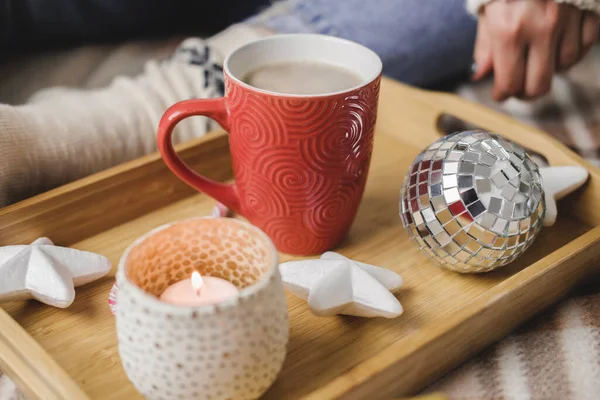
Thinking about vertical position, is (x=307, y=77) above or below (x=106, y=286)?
above

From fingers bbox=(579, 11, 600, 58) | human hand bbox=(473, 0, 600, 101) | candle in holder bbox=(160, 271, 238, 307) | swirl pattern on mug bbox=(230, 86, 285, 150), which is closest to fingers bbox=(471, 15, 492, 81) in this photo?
human hand bbox=(473, 0, 600, 101)

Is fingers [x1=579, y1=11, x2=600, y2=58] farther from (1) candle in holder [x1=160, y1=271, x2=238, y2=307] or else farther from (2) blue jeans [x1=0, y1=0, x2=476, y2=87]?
(1) candle in holder [x1=160, y1=271, x2=238, y2=307]

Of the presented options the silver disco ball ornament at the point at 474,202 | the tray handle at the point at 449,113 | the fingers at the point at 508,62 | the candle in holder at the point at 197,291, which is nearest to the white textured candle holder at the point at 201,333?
the candle in holder at the point at 197,291

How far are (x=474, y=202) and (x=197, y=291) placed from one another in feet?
0.65

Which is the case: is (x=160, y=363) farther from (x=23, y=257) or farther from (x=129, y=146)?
(x=129, y=146)

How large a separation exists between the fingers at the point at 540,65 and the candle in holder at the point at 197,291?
50 cm

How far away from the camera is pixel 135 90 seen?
0.69m

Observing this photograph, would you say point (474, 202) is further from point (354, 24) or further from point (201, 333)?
point (354, 24)

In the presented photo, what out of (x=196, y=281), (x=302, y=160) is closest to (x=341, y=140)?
(x=302, y=160)

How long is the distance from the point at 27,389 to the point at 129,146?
300mm

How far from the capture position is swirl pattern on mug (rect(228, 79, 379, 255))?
1.47 feet

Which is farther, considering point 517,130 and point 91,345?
point 517,130

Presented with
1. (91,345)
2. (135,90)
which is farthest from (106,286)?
(135,90)

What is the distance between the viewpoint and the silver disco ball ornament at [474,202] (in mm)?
441
